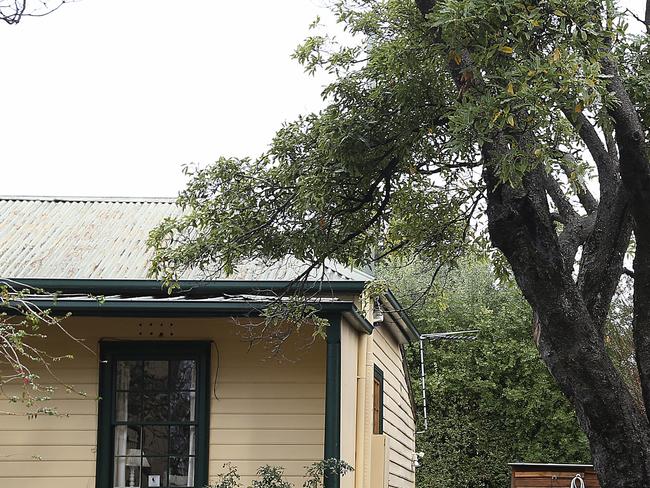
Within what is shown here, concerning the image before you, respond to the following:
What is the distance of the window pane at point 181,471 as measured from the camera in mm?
10352

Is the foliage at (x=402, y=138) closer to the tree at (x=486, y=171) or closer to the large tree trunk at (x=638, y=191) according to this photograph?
the tree at (x=486, y=171)

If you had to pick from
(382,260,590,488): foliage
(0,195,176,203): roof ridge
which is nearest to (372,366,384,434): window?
(0,195,176,203): roof ridge

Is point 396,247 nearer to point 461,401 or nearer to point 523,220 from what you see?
point 523,220

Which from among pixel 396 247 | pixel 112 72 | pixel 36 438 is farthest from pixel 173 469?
pixel 112 72

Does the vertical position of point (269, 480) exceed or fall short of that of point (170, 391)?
it falls short

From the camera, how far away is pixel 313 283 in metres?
9.59

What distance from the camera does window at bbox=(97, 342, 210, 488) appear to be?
10328mm

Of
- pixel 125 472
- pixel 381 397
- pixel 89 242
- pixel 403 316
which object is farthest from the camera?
pixel 403 316

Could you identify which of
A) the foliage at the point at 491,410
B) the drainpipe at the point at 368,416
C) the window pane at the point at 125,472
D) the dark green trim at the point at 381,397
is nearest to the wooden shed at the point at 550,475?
the dark green trim at the point at 381,397

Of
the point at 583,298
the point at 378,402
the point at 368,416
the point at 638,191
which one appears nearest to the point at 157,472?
the point at 368,416

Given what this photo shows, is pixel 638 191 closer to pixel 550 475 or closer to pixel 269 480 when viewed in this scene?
pixel 269 480

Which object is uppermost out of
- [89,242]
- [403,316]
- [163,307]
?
[89,242]

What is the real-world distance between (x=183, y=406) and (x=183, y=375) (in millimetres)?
331

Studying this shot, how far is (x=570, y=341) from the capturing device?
672cm
